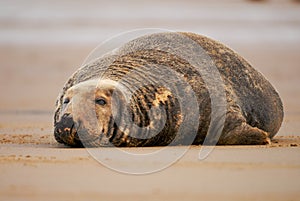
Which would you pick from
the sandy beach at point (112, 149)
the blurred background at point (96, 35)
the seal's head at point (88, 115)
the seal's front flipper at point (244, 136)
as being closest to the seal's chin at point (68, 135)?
the seal's head at point (88, 115)

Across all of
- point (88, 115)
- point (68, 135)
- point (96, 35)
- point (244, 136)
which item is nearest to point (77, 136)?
point (68, 135)

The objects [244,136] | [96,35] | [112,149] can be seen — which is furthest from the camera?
[96,35]

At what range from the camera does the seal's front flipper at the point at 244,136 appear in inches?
360

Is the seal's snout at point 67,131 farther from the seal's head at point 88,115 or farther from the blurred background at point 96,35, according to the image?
the blurred background at point 96,35

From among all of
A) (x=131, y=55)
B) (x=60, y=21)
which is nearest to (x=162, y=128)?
(x=131, y=55)

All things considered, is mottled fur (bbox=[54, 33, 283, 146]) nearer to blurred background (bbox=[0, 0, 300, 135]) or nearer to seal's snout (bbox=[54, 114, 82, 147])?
seal's snout (bbox=[54, 114, 82, 147])

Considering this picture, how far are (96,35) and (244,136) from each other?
1887 centimetres

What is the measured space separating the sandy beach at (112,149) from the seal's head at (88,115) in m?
0.17

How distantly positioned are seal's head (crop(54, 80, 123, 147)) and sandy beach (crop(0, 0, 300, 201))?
0.17 metres

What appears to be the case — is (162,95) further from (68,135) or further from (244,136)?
(68,135)

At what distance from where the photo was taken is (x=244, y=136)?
9.17 m

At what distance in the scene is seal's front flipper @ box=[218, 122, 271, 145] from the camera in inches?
360

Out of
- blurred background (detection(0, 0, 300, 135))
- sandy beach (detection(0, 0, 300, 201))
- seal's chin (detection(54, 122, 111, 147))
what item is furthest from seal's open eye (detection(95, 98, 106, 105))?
blurred background (detection(0, 0, 300, 135))

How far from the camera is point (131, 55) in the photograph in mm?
9562
